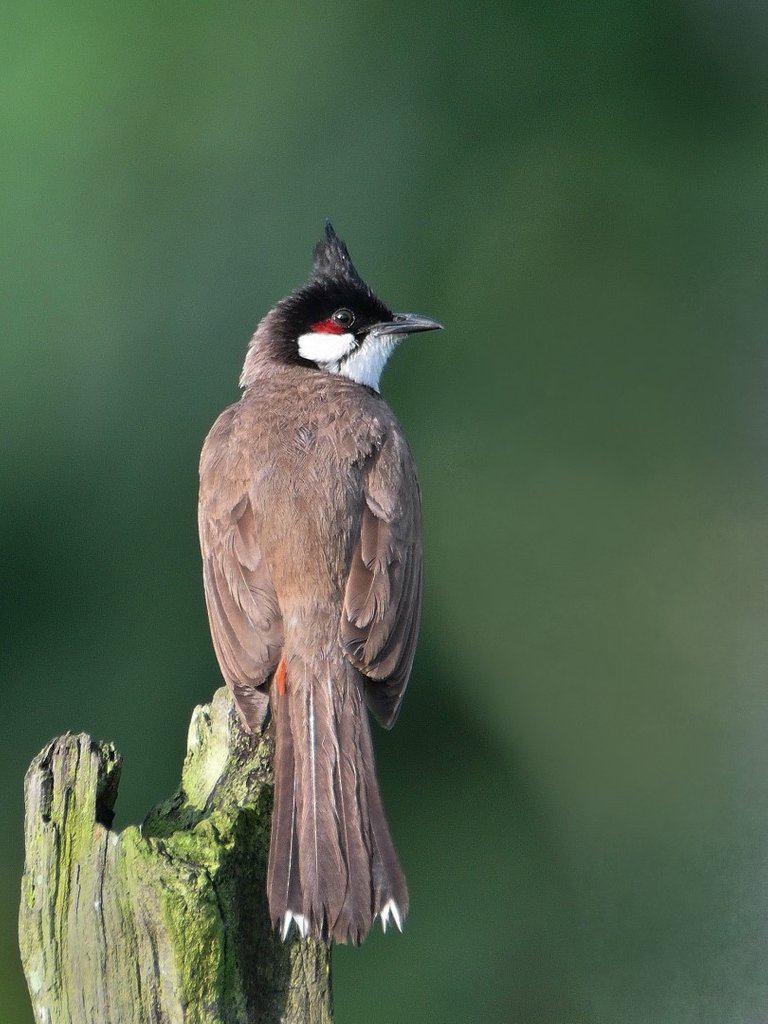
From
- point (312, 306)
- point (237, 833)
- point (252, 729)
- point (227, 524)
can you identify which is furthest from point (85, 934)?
point (312, 306)

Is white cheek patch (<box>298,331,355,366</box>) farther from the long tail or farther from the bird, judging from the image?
the long tail

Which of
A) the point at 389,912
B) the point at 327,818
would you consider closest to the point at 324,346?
the point at 327,818

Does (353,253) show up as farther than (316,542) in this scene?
Yes

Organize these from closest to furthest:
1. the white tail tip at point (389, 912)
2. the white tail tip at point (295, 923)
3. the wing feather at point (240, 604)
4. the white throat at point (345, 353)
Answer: the white tail tip at point (295, 923)
the white tail tip at point (389, 912)
the wing feather at point (240, 604)
the white throat at point (345, 353)

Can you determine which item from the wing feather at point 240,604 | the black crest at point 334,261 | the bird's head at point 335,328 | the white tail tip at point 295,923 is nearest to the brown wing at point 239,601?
the wing feather at point 240,604

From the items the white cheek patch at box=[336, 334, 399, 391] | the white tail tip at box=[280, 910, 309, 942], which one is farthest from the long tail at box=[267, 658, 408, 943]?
the white cheek patch at box=[336, 334, 399, 391]

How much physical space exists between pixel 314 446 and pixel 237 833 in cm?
138

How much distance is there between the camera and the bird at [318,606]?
7.71 feet

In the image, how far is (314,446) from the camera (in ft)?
11.2

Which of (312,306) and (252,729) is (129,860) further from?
(312,306)

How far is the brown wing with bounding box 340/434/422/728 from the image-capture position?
2.98 metres

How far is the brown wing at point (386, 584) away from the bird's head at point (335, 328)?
2.00 ft

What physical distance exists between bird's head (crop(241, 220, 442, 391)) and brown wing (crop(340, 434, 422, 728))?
611 mm

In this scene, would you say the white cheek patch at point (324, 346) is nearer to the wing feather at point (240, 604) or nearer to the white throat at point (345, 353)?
the white throat at point (345, 353)
